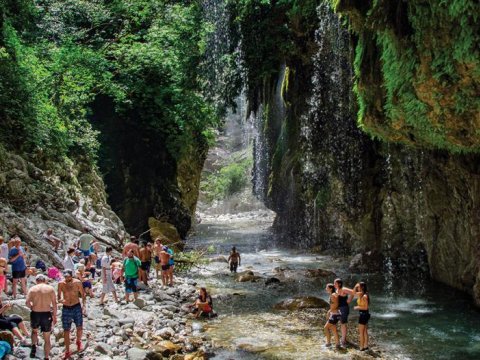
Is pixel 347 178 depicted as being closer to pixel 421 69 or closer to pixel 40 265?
pixel 421 69

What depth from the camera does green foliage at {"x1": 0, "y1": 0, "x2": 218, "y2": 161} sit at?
19.8m

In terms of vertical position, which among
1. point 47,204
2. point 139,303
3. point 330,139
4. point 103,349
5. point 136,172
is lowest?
point 139,303

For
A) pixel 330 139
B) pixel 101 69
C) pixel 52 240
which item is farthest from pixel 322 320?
pixel 101 69

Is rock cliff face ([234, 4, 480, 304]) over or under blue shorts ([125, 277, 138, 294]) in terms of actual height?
over

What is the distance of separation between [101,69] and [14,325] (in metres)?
18.6

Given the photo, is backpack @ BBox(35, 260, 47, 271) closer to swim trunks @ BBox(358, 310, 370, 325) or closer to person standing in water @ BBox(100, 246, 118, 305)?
person standing in water @ BBox(100, 246, 118, 305)

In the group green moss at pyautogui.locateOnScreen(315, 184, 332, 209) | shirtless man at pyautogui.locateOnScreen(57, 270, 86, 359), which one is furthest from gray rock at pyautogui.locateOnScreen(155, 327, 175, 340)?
green moss at pyautogui.locateOnScreen(315, 184, 332, 209)

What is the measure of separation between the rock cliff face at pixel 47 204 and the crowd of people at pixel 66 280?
1.96 feet

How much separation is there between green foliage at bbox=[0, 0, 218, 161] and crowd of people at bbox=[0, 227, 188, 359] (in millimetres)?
6034

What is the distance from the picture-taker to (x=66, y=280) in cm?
980

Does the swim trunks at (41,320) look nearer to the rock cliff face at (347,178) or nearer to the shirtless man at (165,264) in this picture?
the shirtless man at (165,264)

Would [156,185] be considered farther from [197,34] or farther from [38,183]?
[38,183]

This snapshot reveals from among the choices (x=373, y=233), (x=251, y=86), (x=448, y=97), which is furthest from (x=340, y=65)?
(x=448, y=97)

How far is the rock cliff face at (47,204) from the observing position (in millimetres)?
15445
